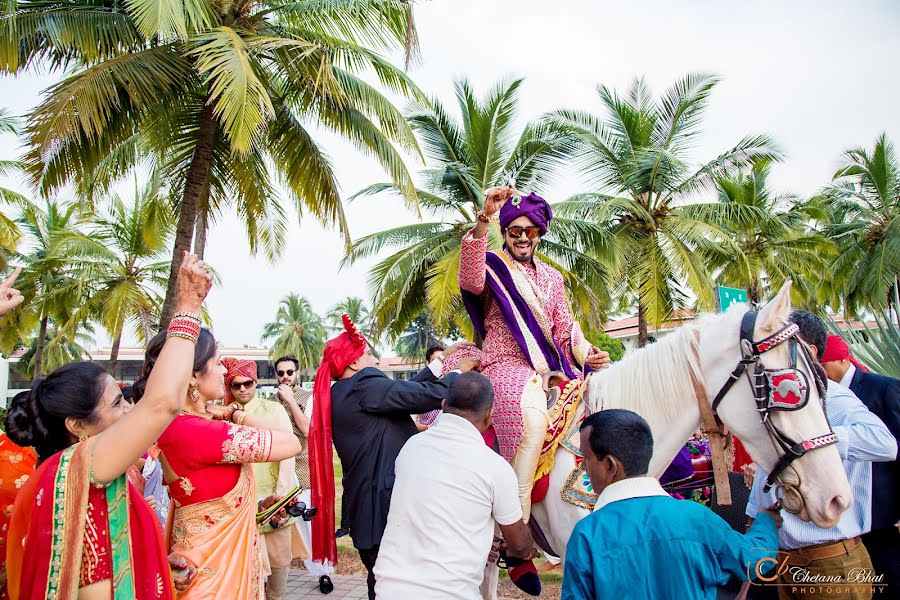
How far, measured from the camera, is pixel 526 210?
4168mm

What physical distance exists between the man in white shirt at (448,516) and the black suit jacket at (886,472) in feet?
7.56

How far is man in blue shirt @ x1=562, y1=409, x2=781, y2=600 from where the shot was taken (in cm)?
203

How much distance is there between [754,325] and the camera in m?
2.89

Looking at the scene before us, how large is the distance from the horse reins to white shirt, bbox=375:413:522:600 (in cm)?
120

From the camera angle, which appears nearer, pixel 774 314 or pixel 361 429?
pixel 774 314

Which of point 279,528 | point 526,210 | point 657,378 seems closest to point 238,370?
point 279,528

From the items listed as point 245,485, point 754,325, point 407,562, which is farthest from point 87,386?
point 754,325

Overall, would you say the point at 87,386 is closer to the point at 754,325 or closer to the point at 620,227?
the point at 754,325

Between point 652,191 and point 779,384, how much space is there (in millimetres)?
16217

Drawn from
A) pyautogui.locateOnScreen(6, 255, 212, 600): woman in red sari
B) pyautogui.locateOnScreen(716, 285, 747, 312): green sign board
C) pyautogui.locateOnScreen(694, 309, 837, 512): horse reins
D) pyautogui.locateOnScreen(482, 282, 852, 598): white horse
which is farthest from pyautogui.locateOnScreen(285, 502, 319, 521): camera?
pyautogui.locateOnScreen(716, 285, 747, 312): green sign board

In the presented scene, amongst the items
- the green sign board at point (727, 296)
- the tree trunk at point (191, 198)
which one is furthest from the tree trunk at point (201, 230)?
the green sign board at point (727, 296)

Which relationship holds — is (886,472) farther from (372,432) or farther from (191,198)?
(191,198)

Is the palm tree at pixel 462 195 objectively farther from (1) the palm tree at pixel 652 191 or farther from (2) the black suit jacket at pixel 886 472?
(2) the black suit jacket at pixel 886 472

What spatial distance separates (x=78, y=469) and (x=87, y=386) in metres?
0.44
